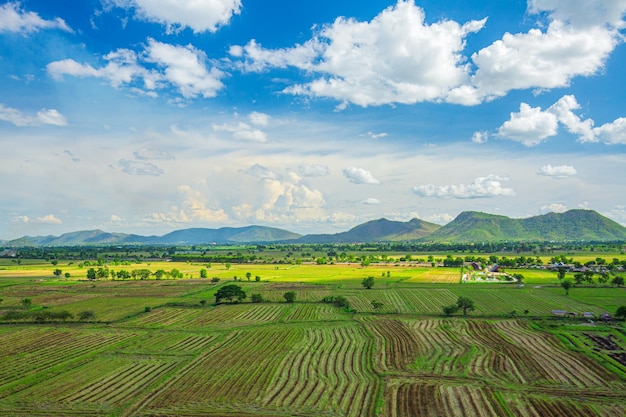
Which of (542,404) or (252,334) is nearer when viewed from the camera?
(542,404)

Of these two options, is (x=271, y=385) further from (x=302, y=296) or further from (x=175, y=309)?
(x=302, y=296)

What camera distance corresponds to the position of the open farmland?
38.3 metres

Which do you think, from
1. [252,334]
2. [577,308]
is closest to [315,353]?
[252,334]

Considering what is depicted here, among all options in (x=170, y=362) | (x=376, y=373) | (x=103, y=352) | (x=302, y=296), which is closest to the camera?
(x=376, y=373)

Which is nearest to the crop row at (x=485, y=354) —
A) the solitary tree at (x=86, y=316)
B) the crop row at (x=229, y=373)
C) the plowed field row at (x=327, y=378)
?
the plowed field row at (x=327, y=378)

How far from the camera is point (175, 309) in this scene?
292ft

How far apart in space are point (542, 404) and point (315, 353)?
26419mm

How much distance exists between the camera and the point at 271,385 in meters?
43.1

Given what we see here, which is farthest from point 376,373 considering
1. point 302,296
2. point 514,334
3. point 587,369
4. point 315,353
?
point 302,296

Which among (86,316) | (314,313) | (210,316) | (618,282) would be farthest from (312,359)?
(618,282)

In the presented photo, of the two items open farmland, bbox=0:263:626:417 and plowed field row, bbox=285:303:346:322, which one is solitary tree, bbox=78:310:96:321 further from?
plowed field row, bbox=285:303:346:322

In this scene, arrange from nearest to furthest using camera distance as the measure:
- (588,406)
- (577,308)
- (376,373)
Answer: (588,406), (376,373), (577,308)

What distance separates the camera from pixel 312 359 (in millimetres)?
51656

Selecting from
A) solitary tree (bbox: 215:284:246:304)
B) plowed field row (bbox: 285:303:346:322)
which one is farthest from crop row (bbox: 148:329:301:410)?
solitary tree (bbox: 215:284:246:304)
